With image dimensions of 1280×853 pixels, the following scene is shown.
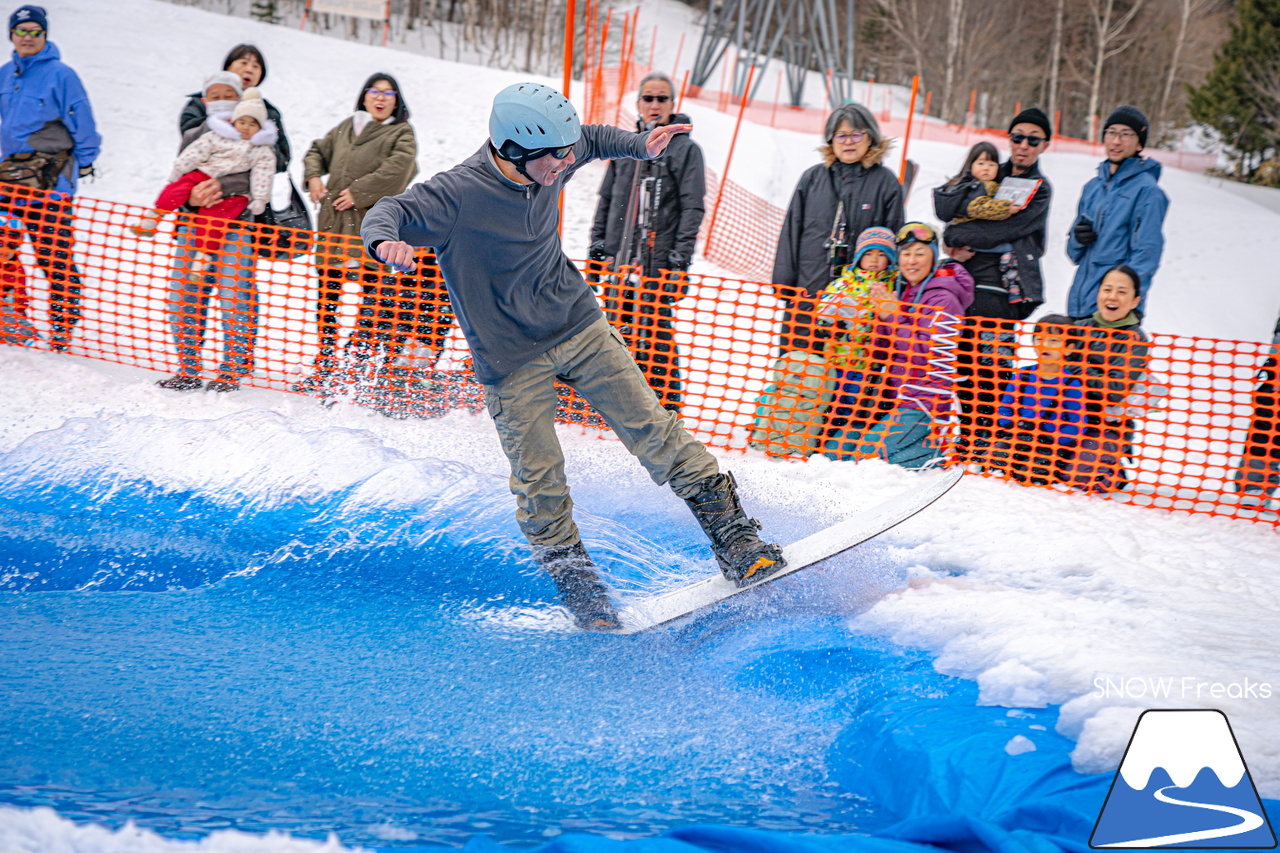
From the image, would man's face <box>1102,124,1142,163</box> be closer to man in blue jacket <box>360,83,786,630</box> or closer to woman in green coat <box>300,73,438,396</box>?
man in blue jacket <box>360,83,786,630</box>

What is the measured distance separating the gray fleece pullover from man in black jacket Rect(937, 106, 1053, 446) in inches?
102

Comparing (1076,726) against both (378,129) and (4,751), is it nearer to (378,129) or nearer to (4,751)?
(4,751)

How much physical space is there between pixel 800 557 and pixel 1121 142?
3.36 m

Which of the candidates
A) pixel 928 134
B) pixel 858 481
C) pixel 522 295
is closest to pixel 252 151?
pixel 522 295

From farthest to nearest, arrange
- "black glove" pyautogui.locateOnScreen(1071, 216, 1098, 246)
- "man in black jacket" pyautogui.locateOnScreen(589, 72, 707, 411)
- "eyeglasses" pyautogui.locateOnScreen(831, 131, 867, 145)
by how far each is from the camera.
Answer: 1. "man in black jacket" pyautogui.locateOnScreen(589, 72, 707, 411)
2. "eyeglasses" pyautogui.locateOnScreen(831, 131, 867, 145)
3. "black glove" pyautogui.locateOnScreen(1071, 216, 1098, 246)

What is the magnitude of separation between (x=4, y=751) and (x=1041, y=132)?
5.28 m

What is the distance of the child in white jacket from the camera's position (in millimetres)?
5742

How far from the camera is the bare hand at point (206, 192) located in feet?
18.8

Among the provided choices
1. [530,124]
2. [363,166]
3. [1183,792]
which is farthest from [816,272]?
[1183,792]

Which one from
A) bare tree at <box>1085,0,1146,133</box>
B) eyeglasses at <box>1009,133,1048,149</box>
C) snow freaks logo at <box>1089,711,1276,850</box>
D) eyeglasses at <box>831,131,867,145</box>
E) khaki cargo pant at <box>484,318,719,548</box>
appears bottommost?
snow freaks logo at <box>1089,711,1276,850</box>

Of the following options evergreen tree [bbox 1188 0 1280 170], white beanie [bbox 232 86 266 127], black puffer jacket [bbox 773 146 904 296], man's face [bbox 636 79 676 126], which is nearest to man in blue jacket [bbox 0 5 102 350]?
white beanie [bbox 232 86 266 127]

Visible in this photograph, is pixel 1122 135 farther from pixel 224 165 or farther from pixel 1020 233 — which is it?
pixel 224 165

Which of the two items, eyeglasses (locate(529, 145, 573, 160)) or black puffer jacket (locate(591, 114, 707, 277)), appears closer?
eyeglasses (locate(529, 145, 573, 160))

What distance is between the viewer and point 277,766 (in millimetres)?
2496
